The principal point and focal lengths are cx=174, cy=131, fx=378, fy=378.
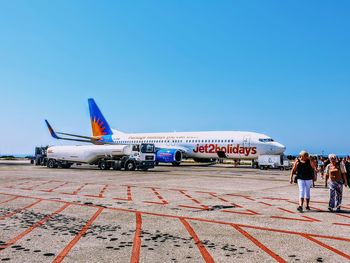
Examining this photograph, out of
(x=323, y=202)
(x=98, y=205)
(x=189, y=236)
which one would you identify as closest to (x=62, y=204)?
(x=98, y=205)

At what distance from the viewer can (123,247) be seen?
787 cm

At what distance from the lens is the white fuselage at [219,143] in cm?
4428

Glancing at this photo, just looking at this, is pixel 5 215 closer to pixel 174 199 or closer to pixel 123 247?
pixel 123 247

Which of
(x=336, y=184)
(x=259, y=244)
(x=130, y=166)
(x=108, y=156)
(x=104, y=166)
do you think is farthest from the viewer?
(x=108, y=156)

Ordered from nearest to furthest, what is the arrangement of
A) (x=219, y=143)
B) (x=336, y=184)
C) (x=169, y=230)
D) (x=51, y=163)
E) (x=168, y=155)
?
(x=169, y=230), (x=336, y=184), (x=51, y=163), (x=219, y=143), (x=168, y=155)

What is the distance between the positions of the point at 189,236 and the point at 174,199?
6.81 m

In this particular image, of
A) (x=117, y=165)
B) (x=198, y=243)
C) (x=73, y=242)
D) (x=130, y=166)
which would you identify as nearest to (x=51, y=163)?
(x=117, y=165)

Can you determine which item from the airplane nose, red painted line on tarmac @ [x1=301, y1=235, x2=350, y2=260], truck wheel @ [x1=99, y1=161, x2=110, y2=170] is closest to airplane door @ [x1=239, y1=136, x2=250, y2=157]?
the airplane nose

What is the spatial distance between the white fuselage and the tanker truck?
442 inches

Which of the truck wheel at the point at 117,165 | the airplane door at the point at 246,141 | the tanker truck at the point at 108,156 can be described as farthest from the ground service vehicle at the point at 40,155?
the airplane door at the point at 246,141

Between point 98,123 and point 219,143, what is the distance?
27.4 m

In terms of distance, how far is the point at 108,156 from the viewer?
4109 cm

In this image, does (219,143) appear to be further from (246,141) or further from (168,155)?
(168,155)

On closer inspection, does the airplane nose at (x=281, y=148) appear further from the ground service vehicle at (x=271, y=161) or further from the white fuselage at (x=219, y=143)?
the ground service vehicle at (x=271, y=161)
